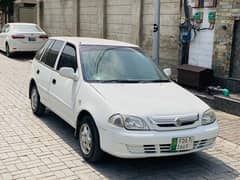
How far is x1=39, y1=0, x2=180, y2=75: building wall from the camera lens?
33.7 ft

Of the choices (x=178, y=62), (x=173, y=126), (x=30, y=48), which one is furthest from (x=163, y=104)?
(x=30, y=48)

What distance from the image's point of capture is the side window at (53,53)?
245 inches

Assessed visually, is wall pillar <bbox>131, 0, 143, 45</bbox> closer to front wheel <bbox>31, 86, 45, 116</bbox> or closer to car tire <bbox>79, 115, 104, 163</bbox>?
front wheel <bbox>31, 86, 45, 116</bbox>

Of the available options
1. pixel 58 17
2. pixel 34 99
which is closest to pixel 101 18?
pixel 58 17

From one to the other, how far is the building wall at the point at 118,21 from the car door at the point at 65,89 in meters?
4.83

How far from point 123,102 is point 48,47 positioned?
9.32ft

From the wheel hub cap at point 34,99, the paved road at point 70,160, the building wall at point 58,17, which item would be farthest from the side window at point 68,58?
the building wall at point 58,17

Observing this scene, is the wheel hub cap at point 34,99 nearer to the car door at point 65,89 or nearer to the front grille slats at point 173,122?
the car door at point 65,89

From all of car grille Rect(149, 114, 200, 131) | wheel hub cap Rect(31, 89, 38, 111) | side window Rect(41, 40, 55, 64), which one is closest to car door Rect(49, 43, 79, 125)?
side window Rect(41, 40, 55, 64)

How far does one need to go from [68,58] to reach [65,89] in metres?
0.57

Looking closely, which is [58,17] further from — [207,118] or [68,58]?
[207,118]

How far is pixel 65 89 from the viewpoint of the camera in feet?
18.0

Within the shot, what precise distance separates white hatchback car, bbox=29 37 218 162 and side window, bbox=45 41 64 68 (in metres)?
0.03

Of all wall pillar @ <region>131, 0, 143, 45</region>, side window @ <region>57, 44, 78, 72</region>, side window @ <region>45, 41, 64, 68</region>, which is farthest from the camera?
wall pillar @ <region>131, 0, 143, 45</region>
